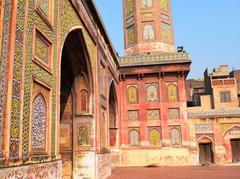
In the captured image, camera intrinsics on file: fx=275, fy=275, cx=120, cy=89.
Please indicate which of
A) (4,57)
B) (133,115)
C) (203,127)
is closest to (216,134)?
(203,127)

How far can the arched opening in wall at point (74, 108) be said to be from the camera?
33.7 feet

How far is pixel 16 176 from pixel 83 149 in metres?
5.97

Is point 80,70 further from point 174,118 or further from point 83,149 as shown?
point 174,118

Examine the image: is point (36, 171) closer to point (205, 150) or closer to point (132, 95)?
point (132, 95)

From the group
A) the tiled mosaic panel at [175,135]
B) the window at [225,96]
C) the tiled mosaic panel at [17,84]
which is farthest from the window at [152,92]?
the tiled mosaic panel at [17,84]

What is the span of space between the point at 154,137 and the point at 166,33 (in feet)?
24.5

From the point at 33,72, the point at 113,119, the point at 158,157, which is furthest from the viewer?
the point at 113,119

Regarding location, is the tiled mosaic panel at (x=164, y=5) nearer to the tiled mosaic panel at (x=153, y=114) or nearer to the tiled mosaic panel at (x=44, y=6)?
the tiled mosaic panel at (x=153, y=114)

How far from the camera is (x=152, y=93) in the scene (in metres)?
18.3

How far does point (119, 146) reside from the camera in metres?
17.6

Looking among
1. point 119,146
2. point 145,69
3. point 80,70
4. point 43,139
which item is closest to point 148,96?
point 145,69

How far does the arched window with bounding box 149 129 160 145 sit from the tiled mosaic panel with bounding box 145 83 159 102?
80.3 inches

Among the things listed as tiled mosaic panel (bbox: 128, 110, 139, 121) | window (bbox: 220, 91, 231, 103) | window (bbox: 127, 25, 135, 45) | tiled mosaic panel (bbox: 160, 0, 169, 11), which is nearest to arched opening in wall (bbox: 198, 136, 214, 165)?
tiled mosaic panel (bbox: 128, 110, 139, 121)

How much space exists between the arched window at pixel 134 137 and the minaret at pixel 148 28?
5494 millimetres
